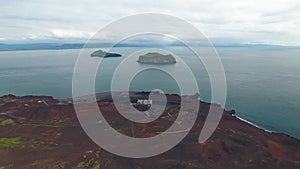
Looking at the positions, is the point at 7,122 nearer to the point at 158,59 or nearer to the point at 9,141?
the point at 9,141

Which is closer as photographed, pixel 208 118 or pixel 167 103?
pixel 208 118

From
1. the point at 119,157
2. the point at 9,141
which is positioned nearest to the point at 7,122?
the point at 9,141

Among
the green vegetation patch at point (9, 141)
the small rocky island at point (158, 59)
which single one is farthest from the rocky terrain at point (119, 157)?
the small rocky island at point (158, 59)

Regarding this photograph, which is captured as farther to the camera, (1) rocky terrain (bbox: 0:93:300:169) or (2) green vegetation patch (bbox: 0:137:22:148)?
(2) green vegetation patch (bbox: 0:137:22:148)

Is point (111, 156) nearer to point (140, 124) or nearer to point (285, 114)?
point (140, 124)

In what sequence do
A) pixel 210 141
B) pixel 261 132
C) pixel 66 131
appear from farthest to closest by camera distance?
1. pixel 261 132
2. pixel 66 131
3. pixel 210 141

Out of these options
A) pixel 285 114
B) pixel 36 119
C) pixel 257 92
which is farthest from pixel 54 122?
pixel 257 92

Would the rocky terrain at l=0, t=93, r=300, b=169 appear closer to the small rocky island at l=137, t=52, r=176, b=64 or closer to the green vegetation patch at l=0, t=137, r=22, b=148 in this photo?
the green vegetation patch at l=0, t=137, r=22, b=148

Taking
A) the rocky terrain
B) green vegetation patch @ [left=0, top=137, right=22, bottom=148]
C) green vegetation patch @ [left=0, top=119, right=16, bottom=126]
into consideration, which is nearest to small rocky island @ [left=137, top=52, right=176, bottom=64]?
the rocky terrain
